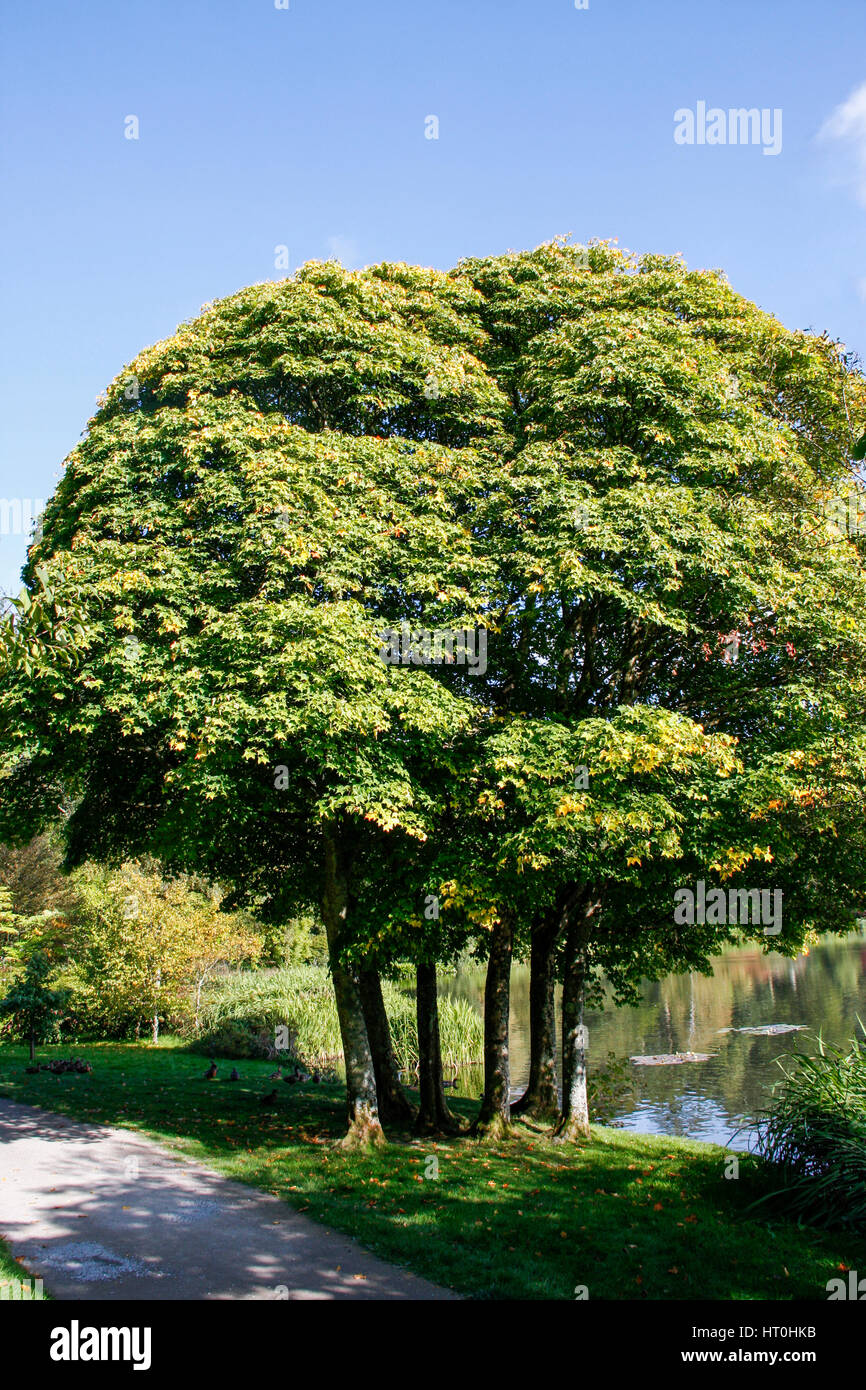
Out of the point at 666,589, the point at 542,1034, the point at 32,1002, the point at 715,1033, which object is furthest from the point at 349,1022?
the point at 715,1033

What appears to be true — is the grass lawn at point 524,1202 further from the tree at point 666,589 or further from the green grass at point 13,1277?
the green grass at point 13,1277

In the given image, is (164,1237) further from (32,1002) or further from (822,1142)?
(32,1002)

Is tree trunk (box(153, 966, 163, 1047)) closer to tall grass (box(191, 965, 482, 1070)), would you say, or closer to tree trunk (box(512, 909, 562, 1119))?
tall grass (box(191, 965, 482, 1070))

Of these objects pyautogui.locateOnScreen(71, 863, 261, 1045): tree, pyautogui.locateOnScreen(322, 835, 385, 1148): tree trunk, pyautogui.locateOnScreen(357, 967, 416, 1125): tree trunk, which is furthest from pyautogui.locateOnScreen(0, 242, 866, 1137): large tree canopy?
pyautogui.locateOnScreen(71, 863, 261, 1045): tree

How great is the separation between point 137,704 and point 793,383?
496 inches

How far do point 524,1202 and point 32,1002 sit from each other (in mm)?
17044

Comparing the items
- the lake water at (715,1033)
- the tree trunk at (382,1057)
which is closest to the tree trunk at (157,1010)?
the lake water at (715,1033)

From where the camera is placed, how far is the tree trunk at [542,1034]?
54.7 feet

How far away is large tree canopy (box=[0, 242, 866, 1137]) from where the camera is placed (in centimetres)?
1120

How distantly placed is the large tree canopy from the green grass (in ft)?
16.9

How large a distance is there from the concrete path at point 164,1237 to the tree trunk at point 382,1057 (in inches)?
194
